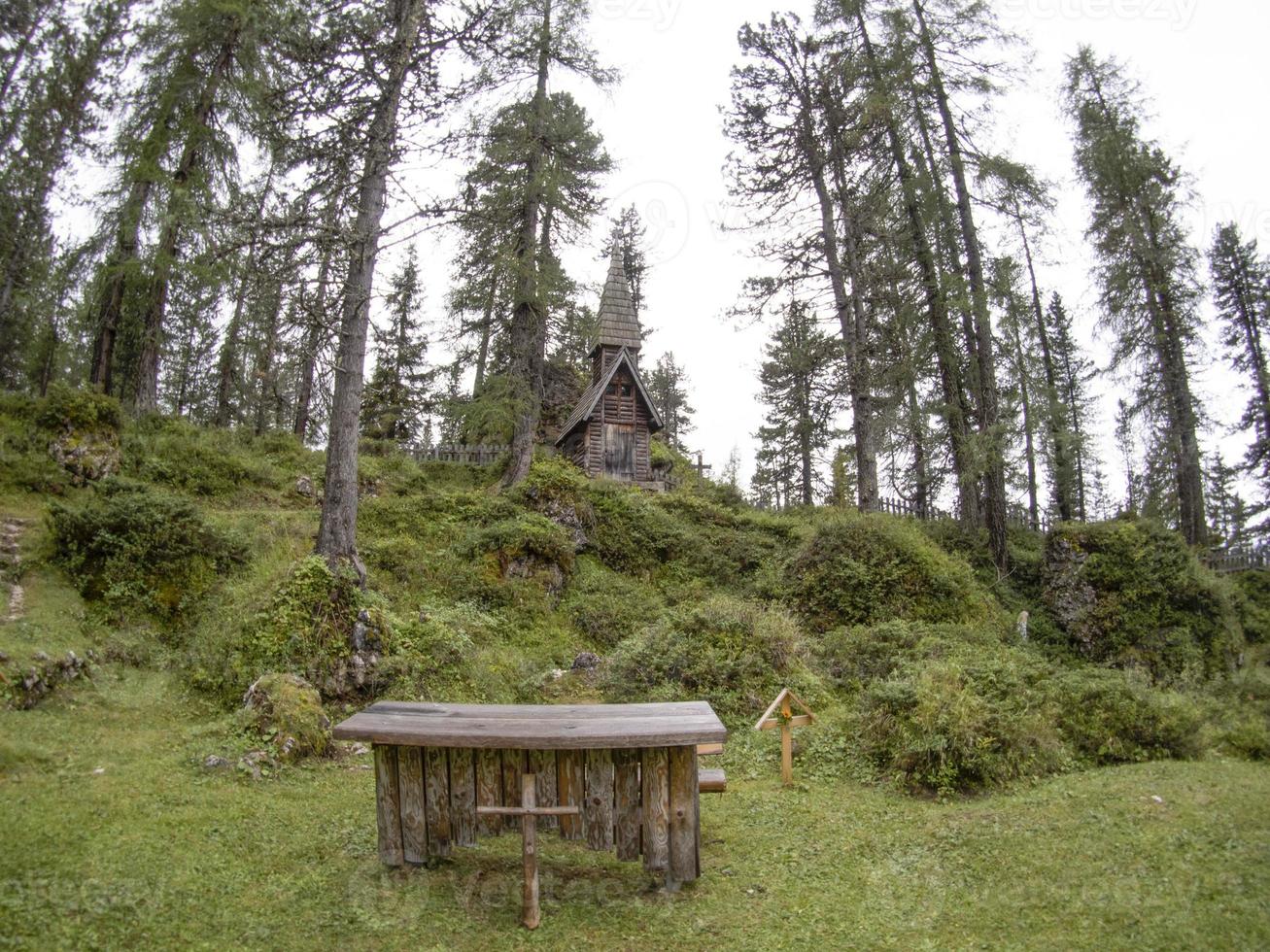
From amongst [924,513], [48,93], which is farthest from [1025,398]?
[48,93]

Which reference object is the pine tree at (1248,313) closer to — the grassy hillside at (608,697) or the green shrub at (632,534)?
the grassy hillside at (608,697)

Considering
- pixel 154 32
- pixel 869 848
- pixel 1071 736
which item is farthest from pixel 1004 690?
pixel 154 32

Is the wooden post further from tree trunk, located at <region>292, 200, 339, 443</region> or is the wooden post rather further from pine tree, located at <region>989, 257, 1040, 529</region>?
pine tree, located at <region>989, 257, 1040, 529</region>

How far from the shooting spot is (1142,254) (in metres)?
21.6

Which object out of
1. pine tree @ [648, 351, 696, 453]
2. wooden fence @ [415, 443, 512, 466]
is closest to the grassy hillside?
wooden fence @ [415, 443, 512, 466]

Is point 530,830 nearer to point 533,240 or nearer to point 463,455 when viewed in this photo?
point 533,240

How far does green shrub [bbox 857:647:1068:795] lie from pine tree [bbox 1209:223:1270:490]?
991 inches

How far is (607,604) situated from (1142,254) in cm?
2016

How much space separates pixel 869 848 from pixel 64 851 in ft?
21.4

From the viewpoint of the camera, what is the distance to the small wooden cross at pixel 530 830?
16.5ft

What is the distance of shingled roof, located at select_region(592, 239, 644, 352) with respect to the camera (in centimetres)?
2770

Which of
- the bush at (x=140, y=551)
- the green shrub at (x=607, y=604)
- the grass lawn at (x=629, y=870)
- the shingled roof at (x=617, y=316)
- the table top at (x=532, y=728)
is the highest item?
the shingled roof at (x=617, y=316)

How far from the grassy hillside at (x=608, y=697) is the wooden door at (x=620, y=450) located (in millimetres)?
7350

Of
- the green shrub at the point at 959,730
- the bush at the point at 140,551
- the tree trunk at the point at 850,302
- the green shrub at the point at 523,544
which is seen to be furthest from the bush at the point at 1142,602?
the bush at the point at 140,551
